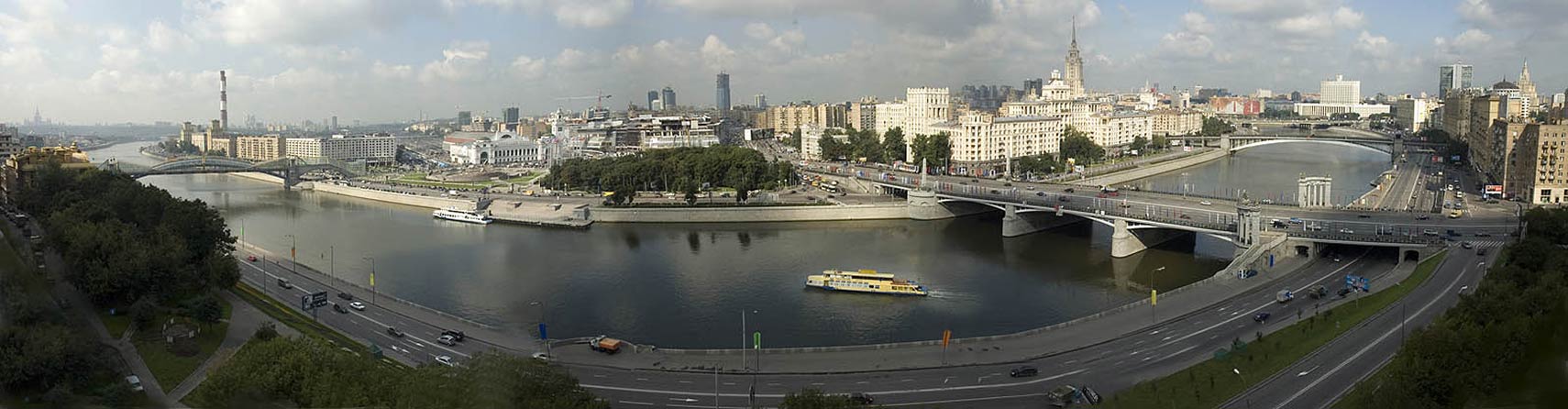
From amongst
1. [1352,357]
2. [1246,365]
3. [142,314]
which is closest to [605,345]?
[142,314]

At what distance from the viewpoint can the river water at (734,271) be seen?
7.14 m

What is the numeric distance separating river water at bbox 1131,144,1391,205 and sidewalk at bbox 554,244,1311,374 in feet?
28.3

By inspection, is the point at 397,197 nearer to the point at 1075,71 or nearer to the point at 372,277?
the point at 372,277

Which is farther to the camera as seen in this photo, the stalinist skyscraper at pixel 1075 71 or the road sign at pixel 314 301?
the stalinist skyscraper at pixel 1075 71

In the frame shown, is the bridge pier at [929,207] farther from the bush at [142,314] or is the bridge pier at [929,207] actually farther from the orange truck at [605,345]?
the bush at [142,314]

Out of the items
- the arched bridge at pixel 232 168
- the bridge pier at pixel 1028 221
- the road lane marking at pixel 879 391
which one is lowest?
the road lane marking at pixel 879 391

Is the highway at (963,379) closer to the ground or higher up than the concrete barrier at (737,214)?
closer to the ground

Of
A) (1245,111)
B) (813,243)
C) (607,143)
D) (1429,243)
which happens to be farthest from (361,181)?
(1245,111)

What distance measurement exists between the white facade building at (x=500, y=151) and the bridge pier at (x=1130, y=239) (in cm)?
2008

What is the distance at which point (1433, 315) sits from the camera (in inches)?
220

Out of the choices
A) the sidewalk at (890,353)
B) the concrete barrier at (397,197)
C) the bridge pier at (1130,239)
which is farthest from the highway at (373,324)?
the bridge pier at (1130,239)

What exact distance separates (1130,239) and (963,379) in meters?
5.50

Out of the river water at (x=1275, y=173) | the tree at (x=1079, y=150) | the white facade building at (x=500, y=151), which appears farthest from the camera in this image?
the white facade building at (x=500, y=151)

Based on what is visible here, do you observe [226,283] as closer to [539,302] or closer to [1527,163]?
[539,302]
